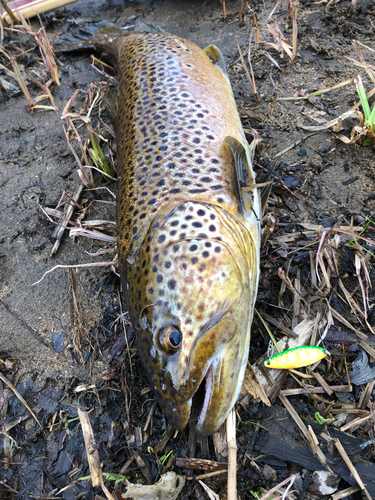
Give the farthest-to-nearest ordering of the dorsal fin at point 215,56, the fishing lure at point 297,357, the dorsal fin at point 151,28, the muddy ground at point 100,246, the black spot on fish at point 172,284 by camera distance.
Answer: the dorsal fin at point 151,28, the dorsal fin at point 215,56, the muddy ground at point 100,246, the fishing lure at point 297,357, the black spot on fish at point 172,284

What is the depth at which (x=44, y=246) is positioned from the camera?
3150 mm

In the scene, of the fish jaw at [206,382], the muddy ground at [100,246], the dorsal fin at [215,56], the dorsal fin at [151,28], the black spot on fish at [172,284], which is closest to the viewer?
the fish jaw at [206,382]

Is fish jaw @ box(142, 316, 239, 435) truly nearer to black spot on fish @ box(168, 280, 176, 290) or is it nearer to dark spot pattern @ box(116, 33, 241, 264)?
black spot on fish @ box(168, 280, 176, 290)

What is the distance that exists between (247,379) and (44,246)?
223 centimetres

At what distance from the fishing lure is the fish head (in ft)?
0.87

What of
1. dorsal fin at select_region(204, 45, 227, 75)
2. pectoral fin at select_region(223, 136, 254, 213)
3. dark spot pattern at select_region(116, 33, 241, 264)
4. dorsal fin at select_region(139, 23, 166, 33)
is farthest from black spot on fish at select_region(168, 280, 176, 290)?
dorsal fin at select_region(139, 23, 166, 33)

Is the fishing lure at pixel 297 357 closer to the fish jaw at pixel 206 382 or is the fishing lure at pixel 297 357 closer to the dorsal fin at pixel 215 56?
the fish jaw at pixel 206 382

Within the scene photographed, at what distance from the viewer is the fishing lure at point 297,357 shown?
2.10 meters

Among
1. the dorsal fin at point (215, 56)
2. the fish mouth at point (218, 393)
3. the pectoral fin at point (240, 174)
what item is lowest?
the fish mouth at point (218, 393)

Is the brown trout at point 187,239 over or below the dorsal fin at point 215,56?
below

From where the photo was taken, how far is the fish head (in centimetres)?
186

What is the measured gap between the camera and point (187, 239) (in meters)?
2.08

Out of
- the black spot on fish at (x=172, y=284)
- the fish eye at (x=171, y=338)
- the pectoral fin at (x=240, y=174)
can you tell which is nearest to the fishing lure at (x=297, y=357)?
the fish eye at (x=171, y=338)

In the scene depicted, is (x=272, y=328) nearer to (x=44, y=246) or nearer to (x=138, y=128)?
(x=138, y=128)
